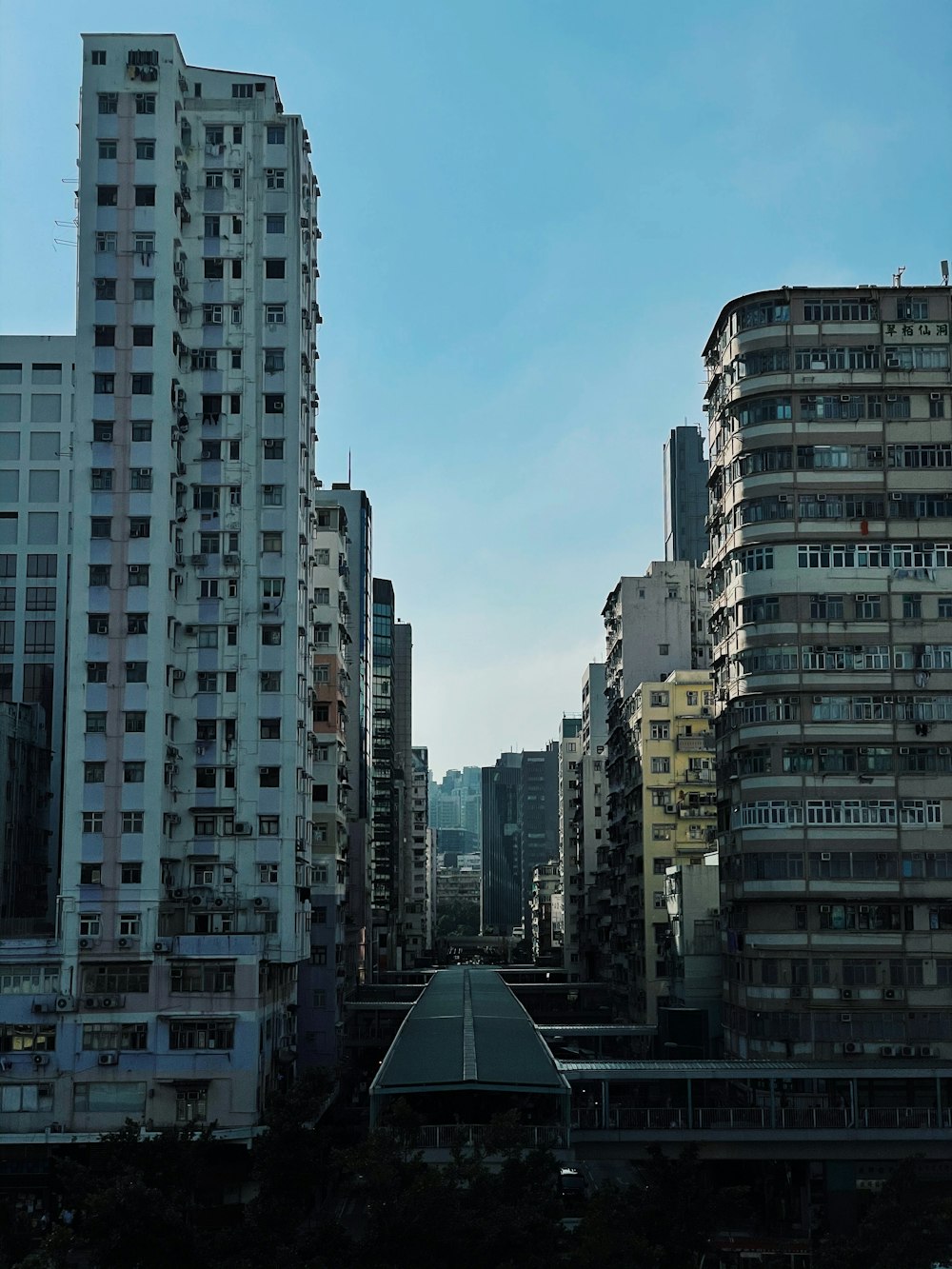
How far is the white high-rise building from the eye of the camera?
211ft

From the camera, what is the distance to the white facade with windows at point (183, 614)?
210 feet

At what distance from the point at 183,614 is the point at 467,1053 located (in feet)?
79.5

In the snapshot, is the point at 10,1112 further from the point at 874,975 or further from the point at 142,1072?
the point at 874,975

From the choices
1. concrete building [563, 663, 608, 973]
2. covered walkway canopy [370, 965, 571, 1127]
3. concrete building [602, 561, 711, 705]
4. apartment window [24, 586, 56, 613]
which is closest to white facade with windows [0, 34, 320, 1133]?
covered walkway canopy [370, 965, 571, 1127]

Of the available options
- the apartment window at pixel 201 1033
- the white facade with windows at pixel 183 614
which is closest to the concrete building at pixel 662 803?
the white facade with windows at pixel 183 614

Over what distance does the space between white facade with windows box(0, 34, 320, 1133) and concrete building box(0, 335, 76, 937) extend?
23.7m

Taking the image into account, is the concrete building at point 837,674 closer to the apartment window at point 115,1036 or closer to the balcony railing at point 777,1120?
the balcony railing at point 777,1120

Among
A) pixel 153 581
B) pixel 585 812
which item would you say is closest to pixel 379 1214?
pixel 153 581

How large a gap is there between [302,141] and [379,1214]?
177ft

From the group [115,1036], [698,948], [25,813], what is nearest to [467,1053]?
[115,1036]

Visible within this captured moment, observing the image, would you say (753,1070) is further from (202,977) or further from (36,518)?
(36,518)

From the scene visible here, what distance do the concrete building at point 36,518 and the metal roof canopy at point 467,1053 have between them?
30317 millimetres

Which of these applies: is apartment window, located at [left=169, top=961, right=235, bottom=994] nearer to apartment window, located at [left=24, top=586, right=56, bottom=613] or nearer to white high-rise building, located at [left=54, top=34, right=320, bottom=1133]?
white high-rise building, located at [left=54, top=34, right=320, bottom=1133]

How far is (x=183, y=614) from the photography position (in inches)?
2793
